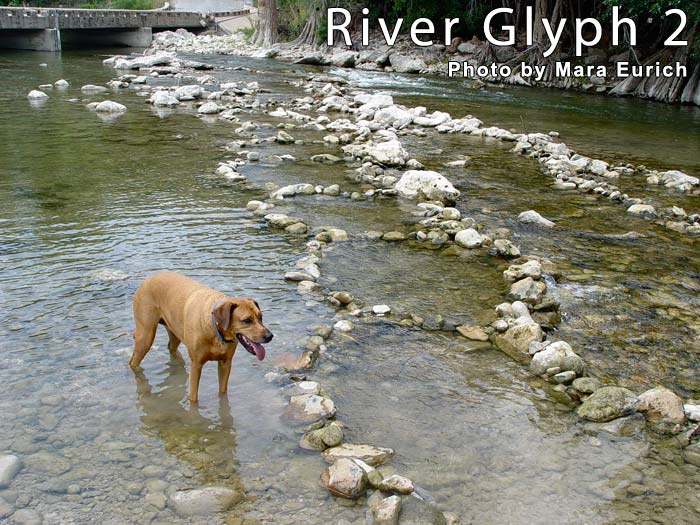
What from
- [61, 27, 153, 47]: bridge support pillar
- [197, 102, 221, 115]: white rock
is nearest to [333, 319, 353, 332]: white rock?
[197, 102, 221, 115]: white rock

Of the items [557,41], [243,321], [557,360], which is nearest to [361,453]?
[243,321]

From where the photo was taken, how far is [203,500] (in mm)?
3969

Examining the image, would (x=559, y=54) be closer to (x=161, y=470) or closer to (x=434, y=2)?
(x=434, y=2)

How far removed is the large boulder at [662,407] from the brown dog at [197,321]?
2861 millimetres

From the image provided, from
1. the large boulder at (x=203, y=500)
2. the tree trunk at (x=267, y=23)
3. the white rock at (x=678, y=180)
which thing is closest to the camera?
the large boulder at (x=203, y=500)

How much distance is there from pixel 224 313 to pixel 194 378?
0.81 meters

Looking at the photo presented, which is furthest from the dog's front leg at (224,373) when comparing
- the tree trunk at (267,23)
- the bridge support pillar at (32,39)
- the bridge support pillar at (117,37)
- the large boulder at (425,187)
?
the bridge support pillar at (117,37)

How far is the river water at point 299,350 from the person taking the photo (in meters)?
4.17

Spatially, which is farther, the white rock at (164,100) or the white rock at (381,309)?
the white rock at (164,100)

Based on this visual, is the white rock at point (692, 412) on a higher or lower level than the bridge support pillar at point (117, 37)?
lower

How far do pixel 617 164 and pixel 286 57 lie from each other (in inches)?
1050

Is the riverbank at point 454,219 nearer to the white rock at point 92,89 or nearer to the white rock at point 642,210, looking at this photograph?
the white rock at point 642,210

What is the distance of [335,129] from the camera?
16.2 metres

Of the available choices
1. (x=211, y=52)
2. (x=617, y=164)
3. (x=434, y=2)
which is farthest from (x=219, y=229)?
(x=211, y=52)
